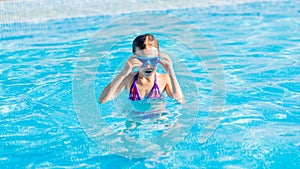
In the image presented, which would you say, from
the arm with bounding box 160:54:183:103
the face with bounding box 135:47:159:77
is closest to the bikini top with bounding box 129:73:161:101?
the arm with bounding box 160:54:183:103

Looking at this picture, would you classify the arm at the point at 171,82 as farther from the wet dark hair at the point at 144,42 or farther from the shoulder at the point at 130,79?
the shoulder at the point at 130,79

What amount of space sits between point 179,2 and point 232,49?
4673 millimetres

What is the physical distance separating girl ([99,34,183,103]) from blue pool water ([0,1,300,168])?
0.25m

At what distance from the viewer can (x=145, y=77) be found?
415 centimetres

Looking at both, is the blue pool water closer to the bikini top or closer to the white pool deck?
the bikini top

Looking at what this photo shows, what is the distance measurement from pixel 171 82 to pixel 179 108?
0.44 meters

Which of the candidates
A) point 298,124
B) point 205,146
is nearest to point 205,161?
point 205,146

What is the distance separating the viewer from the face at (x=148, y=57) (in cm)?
361

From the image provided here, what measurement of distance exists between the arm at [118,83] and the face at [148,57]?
0.06m

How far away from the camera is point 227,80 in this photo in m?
5.44

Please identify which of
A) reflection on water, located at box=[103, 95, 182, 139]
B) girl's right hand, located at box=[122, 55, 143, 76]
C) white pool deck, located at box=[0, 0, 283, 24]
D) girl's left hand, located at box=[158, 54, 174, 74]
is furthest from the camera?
white pool deck, located at box=[0, 0, 283, 24]

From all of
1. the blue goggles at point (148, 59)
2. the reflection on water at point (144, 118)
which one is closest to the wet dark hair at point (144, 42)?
the blue goggles at point (148, 59)

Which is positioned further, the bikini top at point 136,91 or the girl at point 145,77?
the bikini top at point 136,91

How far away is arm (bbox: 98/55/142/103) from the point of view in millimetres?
3588
